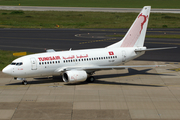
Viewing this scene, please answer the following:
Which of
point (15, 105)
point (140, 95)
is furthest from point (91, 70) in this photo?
point (15, 105)

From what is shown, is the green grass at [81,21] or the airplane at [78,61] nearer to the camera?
the airplane at [78,61]

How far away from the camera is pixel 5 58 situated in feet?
Result: 159

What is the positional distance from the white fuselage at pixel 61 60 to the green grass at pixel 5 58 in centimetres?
1179

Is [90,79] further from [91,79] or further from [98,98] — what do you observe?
[98,98]

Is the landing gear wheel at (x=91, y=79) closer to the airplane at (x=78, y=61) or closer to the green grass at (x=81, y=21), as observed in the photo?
the airplane at (x=78, y=61)

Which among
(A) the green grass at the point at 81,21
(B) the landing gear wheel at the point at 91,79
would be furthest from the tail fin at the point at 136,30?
(A) the green grass at the point at 81,21

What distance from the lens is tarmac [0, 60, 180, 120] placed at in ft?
80.5

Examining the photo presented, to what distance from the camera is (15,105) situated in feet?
88.2

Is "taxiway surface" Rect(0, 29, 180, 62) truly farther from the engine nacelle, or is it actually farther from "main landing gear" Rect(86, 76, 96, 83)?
the engine nacelle

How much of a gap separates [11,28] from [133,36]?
184 ft

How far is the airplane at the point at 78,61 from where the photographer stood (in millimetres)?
32906

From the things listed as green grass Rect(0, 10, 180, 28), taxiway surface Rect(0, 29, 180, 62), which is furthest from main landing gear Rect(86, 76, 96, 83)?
green grass Rect(0, 10, 180, 28)

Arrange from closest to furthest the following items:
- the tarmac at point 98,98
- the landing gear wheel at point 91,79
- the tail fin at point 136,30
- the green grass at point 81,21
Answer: the tarmac at point 98,98
the landing gear wheel at point 91,79
the tail fin at point 136,30
the green grass at point 81,21

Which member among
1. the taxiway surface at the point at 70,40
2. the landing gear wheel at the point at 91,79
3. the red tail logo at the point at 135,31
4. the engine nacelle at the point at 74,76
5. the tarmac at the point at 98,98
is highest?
the red tail logo at the point at 135,31
